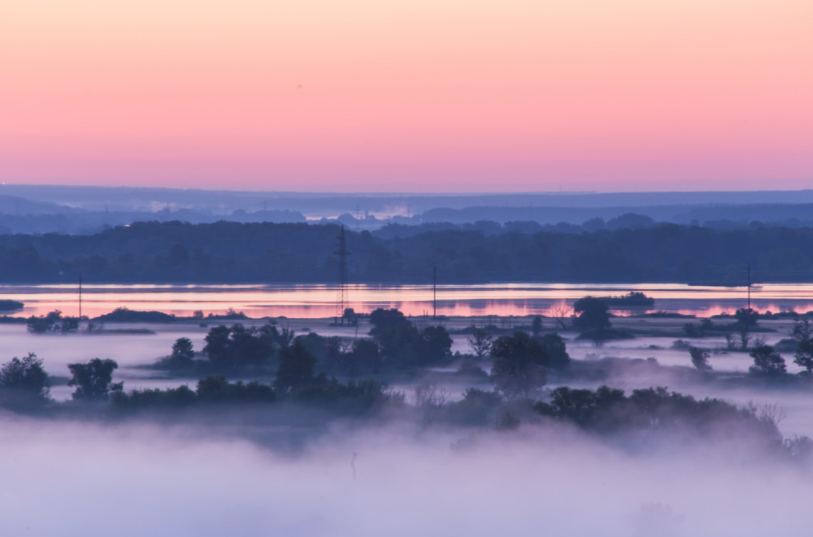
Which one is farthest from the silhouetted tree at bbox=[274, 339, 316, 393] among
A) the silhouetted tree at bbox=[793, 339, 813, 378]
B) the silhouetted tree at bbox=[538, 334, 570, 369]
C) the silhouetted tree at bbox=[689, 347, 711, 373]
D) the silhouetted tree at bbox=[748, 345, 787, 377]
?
the silhouetted tree at bbox=[793, 339, 813, 378]

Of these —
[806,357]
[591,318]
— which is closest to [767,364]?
[806,357]

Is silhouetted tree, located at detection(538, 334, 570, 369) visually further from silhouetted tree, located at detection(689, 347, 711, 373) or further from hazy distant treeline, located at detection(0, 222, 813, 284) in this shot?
hazy distant treeline, located at detection(0, 222, 813, 284)

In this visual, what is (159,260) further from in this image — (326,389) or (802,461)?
(802,461)

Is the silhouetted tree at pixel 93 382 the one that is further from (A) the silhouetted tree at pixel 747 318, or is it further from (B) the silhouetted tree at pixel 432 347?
(A) the silhouetted tree at pixel 747 318

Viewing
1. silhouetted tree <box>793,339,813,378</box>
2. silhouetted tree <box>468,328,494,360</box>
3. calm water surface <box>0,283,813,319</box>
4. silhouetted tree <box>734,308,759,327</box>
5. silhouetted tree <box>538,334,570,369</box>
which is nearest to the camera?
silhouetted tree <box>793,339,813,378</box>

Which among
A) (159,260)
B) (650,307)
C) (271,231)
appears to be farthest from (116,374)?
(271,231)
